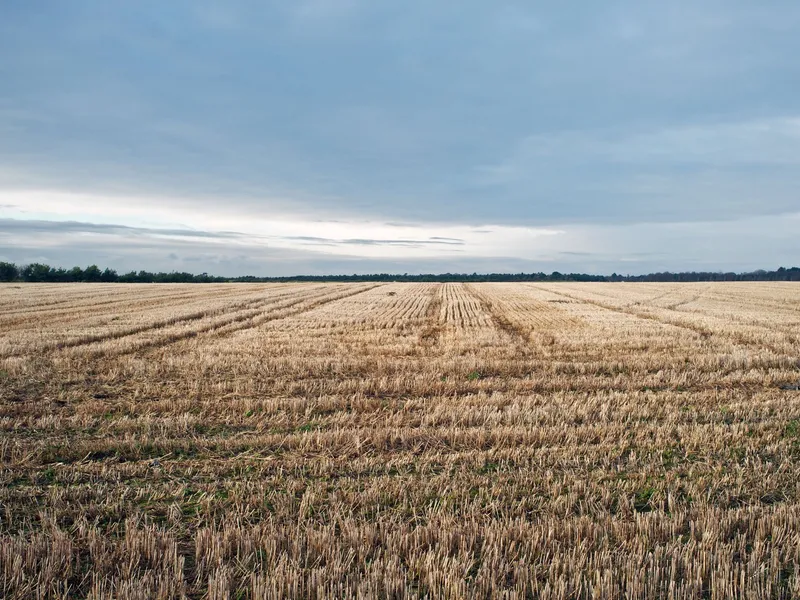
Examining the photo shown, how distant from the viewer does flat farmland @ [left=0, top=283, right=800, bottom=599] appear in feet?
14.6

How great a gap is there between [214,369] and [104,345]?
5786 millimetres

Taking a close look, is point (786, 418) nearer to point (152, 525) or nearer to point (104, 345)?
point (152, 525)

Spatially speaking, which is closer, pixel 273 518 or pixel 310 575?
pixel 310 575

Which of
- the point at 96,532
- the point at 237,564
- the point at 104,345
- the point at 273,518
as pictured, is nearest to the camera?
the point at 237,564

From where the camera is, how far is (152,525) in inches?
205

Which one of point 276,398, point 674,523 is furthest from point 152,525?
point 276,398

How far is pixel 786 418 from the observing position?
9.66m

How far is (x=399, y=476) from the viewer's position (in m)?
6.66

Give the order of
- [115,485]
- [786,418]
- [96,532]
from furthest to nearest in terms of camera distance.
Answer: [786,418]
[115,485]
[96,532]

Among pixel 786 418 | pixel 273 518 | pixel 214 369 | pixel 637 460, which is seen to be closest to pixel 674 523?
pixel 637 460

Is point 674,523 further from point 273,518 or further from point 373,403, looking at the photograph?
point 373,403

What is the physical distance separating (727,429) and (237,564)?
7702mm

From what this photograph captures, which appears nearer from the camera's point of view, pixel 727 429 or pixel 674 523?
pixel 674 523

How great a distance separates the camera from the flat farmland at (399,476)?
446 cm
